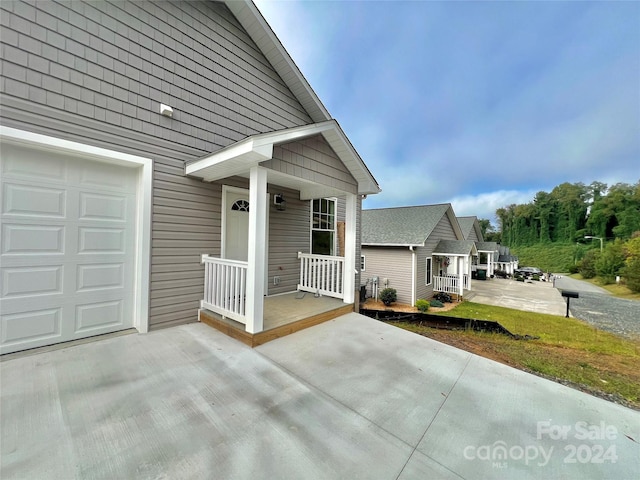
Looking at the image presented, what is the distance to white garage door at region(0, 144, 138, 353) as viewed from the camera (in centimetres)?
280

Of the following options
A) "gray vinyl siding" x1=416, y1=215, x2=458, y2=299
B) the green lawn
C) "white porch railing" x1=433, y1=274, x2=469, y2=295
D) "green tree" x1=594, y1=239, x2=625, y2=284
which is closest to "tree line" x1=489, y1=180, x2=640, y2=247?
"green tree" x1=594, y1=239, x2=625, y2=284

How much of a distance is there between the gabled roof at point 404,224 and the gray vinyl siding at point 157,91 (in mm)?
9103

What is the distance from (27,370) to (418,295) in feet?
41.8

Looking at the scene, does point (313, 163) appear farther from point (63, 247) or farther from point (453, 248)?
point (453, 248)

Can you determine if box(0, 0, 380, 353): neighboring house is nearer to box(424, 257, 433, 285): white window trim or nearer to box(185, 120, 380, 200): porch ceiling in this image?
box(185, 120, 380, 200): porch ceiling

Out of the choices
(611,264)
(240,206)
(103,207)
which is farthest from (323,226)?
(611,264)

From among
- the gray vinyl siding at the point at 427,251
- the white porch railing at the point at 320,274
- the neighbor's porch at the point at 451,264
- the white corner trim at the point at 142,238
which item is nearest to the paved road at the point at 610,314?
the neighbor's porch at the point at 451,264

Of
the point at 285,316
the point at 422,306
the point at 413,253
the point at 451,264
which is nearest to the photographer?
the point at 285,316

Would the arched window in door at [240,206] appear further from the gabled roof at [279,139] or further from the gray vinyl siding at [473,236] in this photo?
the gray vinyl siding at [473,236]

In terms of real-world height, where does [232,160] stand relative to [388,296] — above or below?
above

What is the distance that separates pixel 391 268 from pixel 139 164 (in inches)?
447

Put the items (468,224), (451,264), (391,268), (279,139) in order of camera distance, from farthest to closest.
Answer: (468,224) → (451,264) → (391,268) → (279,139)

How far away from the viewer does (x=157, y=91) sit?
3740mm

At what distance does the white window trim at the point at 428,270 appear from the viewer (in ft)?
43.2
